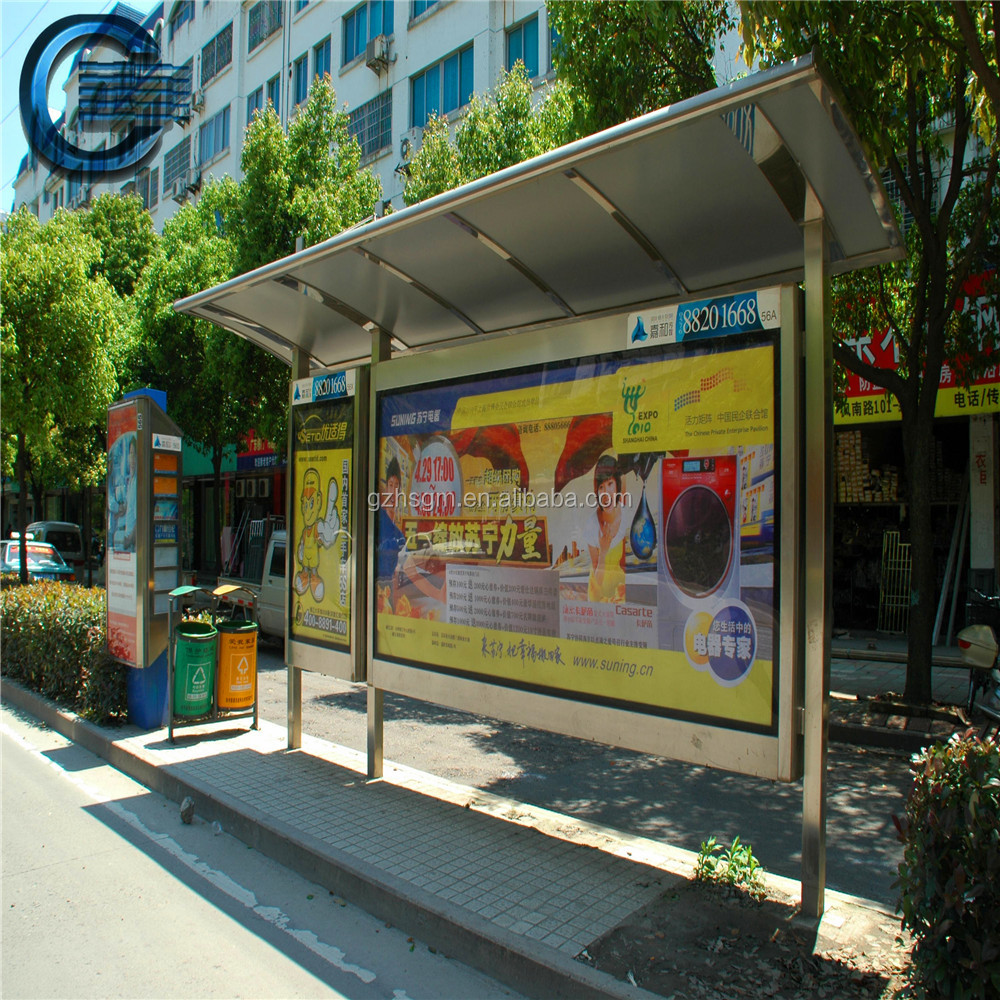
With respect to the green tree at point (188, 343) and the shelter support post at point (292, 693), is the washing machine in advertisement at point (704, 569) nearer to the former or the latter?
the shelter support post at point (292, 693)

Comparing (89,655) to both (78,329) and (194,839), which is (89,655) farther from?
(78,329)

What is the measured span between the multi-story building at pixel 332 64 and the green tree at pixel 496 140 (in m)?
5.66

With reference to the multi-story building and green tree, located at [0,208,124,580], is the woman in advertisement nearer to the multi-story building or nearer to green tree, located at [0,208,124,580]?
green tree, located at [0,208,124,580]

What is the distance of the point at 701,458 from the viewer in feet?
12.8

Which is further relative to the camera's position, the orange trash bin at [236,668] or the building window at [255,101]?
the building window at [255,101]

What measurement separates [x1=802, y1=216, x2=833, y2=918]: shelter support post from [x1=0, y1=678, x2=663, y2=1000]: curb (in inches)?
39.3

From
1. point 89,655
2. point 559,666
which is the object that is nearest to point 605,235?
point 559,666

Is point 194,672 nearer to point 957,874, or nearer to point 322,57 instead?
point 957,874

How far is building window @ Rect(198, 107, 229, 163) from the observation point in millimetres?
28625

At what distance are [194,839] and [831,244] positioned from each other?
5.12 meters

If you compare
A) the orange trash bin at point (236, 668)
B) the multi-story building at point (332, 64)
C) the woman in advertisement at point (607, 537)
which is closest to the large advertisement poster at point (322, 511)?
the orange trash bin at point (236, 668)

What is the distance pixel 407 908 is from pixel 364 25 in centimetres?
2484

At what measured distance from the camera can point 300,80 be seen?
25.2m

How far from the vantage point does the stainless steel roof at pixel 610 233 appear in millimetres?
3256
